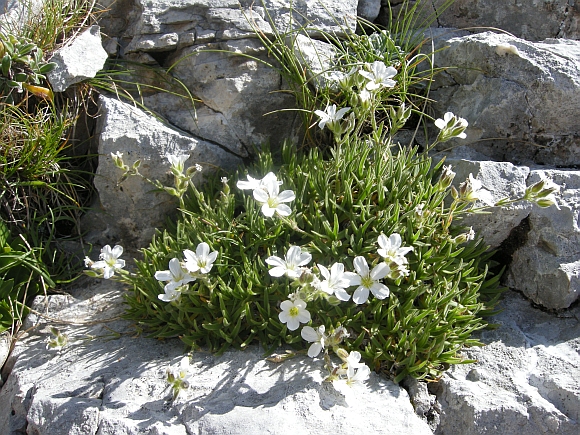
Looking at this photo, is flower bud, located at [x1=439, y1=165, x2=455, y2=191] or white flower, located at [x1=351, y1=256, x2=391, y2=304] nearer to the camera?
white flower, located at [x1=351, y1=256, x2=391, y2=304]

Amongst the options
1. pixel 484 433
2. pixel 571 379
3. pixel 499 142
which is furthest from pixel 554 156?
pixel 484 433

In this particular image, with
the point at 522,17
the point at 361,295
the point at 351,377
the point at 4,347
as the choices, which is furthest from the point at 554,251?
the point at 4,347

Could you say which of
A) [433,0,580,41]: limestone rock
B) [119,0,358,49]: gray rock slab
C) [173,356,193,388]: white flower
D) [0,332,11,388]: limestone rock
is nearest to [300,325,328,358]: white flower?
[173,356,193,388]: white flower

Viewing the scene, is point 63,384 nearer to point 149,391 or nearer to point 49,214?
point 149,391

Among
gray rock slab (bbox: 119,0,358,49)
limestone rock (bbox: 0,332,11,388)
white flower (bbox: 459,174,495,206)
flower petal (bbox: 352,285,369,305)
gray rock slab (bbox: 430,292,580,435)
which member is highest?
gray rock slab (bbox: 119,0,358,49)

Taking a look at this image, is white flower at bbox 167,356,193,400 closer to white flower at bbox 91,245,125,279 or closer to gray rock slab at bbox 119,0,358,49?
white flower at bbox 91,245,125,279

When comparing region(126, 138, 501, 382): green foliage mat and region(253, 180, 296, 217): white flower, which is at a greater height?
region(253, 180, 296, 217): white flower

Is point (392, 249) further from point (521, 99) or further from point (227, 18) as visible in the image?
point (227, 18)

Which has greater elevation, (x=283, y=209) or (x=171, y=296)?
(x=283, y=209)
